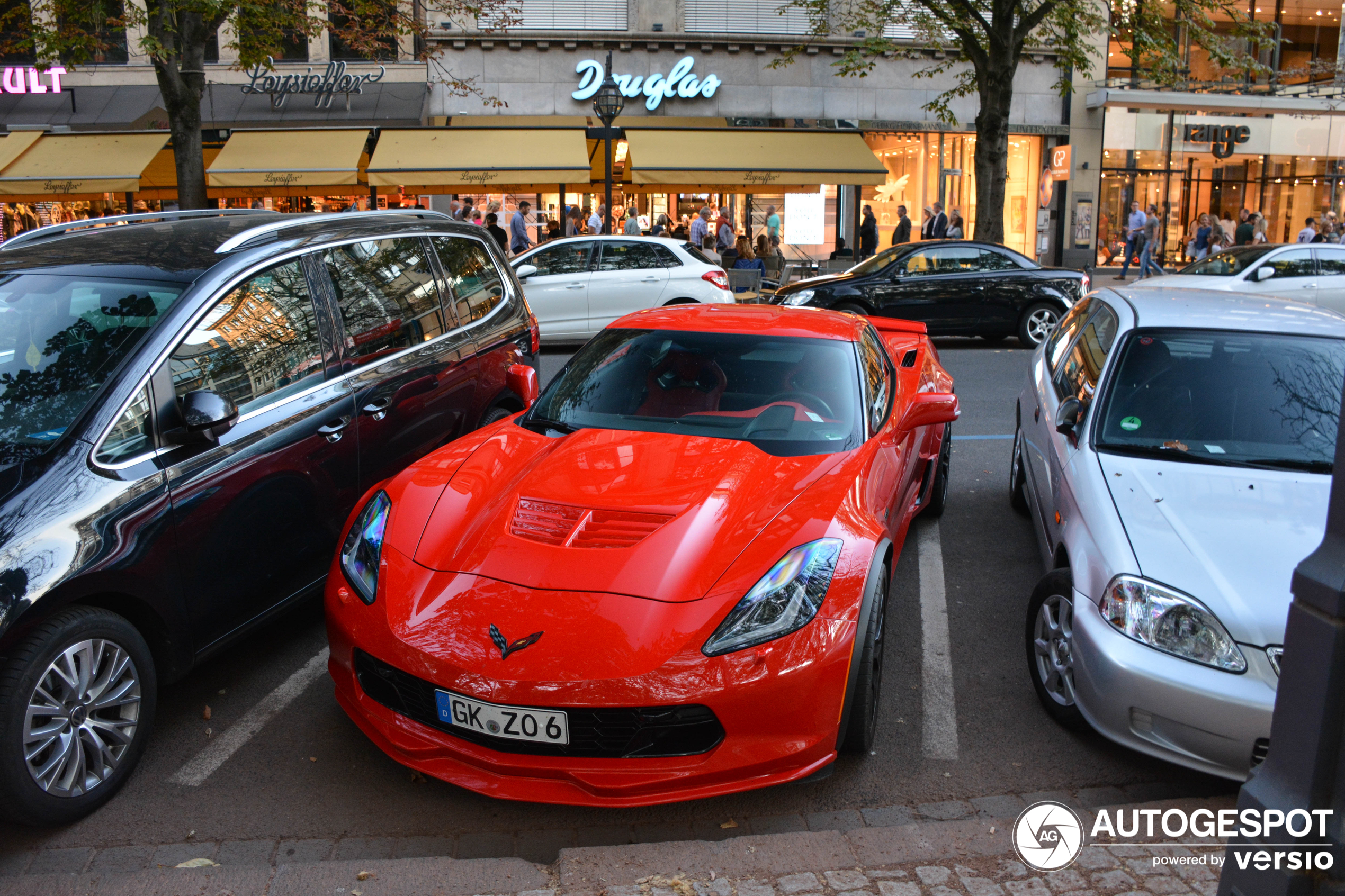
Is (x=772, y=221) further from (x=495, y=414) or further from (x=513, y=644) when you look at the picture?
(x=513, y=644)

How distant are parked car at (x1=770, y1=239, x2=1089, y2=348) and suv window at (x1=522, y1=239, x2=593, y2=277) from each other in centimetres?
277

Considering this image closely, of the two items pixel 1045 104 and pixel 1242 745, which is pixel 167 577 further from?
pixel 1045 104

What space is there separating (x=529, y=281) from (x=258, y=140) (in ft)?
36.2

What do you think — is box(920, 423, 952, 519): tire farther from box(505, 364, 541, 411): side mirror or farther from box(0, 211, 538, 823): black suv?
box(0, 211, 538, 823): black suv

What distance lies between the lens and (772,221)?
25.4 metres

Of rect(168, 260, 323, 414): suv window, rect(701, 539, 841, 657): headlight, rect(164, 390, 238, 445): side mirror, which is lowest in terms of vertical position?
rect(701, 539, 841, 657): headlight

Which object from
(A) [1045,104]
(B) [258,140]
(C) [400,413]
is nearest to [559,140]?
(B) [258,140]

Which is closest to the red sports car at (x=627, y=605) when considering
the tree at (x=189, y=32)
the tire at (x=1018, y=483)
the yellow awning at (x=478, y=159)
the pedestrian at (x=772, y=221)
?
the tire at (x=1018, y=483)

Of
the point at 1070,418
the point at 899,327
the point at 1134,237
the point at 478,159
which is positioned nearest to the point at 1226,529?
the point at 1070,418

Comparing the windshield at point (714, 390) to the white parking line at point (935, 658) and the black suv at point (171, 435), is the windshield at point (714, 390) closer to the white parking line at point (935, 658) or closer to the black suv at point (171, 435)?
the black suv at point (171, 435)

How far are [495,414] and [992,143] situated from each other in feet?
49.3

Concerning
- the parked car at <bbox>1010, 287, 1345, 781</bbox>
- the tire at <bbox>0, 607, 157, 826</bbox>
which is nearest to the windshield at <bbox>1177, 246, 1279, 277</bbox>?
the parked car at <bbox>1010, 287, 1345, 781</bbox>

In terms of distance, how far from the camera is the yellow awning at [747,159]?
829 inches

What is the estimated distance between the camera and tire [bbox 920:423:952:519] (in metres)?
6.21
